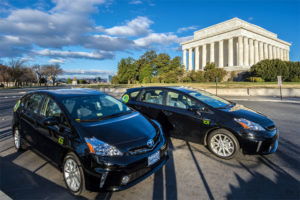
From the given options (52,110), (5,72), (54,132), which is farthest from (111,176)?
(5,72)

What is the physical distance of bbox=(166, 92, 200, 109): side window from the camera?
4617 millimetres

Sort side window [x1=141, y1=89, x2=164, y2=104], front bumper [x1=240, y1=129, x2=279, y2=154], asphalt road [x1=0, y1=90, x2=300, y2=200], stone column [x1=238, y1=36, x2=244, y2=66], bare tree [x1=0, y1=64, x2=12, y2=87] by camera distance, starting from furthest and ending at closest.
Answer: bare tree [x1=0, y1=64, x2=12, y2=87], stone column [x1=238, y1=36, x2=244, y2=66], side window [x1=141, y1=89, x2=164, y2=104], front bumper [x1=240, y1=129, x2=279, y2=154], asphalt road [x1=0, y1=90, x2=300, y2=200]

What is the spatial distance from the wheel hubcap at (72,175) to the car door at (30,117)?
1149mm

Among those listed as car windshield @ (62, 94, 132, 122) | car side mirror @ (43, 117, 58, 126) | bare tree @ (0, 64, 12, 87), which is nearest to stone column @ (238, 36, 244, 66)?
car windshield @ (62, 94, 132, 122)

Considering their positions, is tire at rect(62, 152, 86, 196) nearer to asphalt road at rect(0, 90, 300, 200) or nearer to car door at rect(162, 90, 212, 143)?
asphalt road at rect(0, 90, 300, 200)

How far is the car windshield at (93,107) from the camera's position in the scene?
3200 mm

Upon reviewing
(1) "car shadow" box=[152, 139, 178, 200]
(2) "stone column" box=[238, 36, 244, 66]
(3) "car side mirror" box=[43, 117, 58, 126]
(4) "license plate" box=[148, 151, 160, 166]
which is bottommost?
(1) "car shadow" box=[152, 139, 178, 200]

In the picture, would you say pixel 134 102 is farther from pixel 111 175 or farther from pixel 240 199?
pixel 240 199

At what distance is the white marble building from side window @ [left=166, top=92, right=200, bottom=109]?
50.3m

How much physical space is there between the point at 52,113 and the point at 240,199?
11.4 ft

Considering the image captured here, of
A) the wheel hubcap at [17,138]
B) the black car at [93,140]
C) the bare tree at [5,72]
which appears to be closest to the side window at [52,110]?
the black car at [93,140]

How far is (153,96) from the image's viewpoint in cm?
543

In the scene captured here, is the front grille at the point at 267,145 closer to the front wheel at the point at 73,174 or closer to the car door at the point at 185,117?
the car door at the point at 185,117

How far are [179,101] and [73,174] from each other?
3.11 metres
